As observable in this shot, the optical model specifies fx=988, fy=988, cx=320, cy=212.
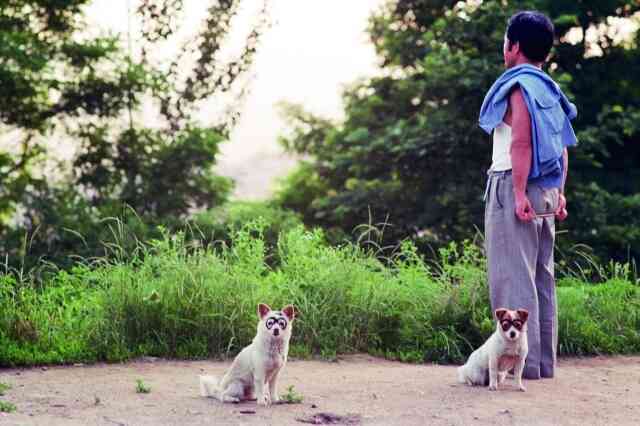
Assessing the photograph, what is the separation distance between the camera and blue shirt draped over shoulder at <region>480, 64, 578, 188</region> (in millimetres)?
6035

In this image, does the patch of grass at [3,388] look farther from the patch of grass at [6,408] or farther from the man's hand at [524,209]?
the man's hand at [524,209]

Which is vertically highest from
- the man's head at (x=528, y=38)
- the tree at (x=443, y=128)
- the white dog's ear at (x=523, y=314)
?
the tree at (x=443, y=128)

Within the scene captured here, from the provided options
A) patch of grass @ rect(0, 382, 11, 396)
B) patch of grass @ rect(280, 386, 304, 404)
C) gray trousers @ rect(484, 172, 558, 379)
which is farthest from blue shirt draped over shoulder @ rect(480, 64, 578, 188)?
patch of grass @ rect(0, 382, 11, 396)

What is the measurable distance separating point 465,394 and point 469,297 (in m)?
2.17

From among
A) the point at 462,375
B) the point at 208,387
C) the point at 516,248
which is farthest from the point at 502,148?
the point at 208,387

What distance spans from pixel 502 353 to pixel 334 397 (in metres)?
1.04

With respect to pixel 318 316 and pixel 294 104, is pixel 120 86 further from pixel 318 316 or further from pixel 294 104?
pixel 318 316

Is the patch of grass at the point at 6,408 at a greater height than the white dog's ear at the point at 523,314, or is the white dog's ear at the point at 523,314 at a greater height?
the white dog's ear at the point at 523,314

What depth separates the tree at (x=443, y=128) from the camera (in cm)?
1447

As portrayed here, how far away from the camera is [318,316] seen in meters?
7.84

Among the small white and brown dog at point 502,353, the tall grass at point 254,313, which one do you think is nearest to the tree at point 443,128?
the tall grass at point 254,313

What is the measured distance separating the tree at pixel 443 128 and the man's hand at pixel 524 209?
25.5 feet

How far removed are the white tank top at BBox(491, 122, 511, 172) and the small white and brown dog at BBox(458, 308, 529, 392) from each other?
94 centimetres

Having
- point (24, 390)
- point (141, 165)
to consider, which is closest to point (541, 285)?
point (24, 390)
